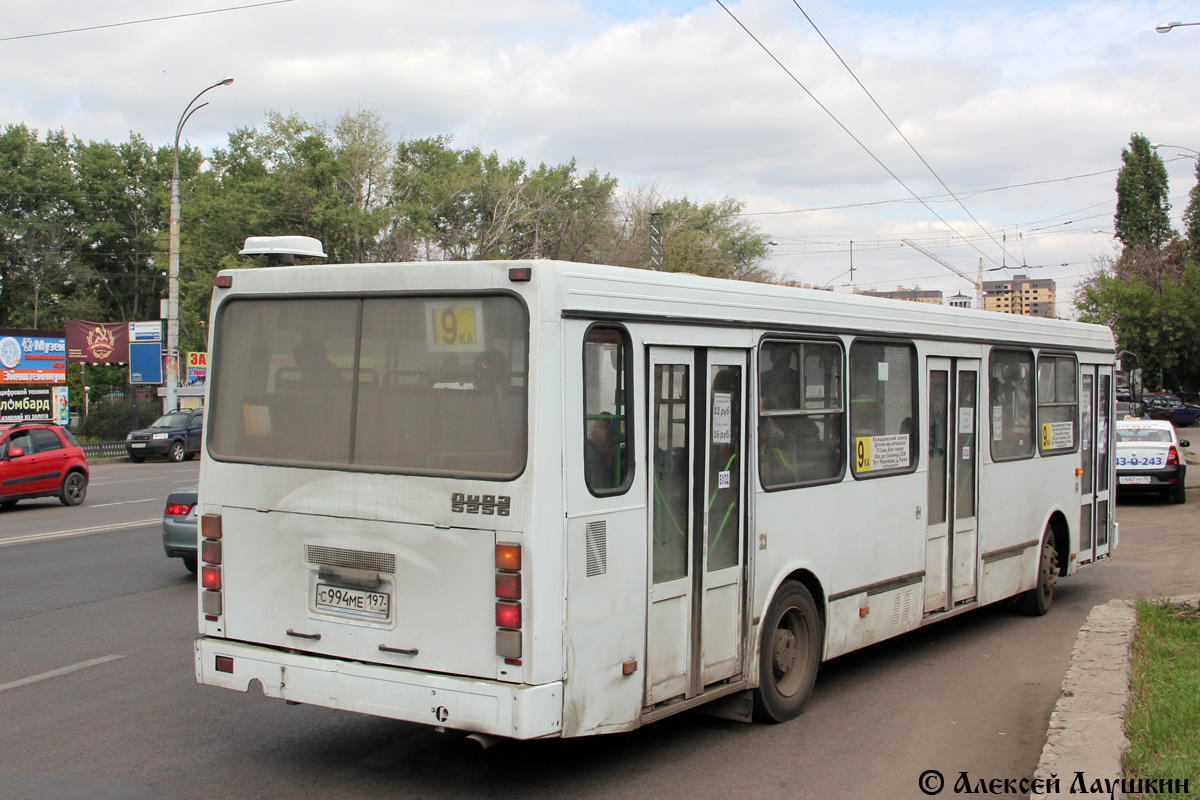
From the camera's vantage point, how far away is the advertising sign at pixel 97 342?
38438 mm

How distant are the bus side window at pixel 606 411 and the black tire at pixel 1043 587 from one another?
614 cm

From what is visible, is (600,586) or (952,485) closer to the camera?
(600,586)

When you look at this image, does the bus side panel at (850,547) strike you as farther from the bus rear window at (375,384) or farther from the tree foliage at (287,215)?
the tree foliage at (287,215)

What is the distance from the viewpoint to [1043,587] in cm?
1020

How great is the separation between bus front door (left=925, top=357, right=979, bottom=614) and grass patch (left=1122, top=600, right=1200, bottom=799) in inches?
53.4

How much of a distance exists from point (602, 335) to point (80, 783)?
3449 millimetres

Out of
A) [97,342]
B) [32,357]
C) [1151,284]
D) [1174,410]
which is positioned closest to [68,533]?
[32,357]

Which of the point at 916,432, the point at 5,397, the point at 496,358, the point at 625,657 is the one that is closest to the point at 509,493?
the point at 496,358

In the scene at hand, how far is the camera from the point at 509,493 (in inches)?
190

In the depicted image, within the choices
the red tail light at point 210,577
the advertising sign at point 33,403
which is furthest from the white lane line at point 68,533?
the advertising sign at point 33,403

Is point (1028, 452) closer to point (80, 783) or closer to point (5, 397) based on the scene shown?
point (80, 783)

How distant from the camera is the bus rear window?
4.98 metres

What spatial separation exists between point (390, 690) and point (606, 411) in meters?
1.66

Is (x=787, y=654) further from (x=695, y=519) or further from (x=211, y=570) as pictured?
(x=211, y=570)
